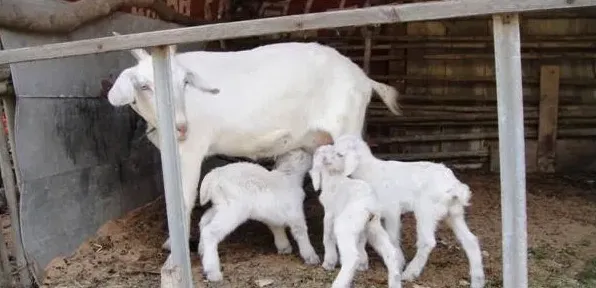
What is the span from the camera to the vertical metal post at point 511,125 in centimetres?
258

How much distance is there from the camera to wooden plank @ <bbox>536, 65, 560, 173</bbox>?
23.1ft

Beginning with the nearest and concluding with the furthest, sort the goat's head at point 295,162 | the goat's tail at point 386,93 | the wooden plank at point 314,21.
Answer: the wooden plank at point 314,21, the goat's head at point 295,162, the goat's tail at point 386,93

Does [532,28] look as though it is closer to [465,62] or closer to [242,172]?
[465,62]

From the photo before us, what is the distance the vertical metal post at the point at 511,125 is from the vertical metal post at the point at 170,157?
133cm

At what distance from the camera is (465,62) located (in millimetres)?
7266

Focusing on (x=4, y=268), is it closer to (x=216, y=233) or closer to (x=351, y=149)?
(x=216, y=233)

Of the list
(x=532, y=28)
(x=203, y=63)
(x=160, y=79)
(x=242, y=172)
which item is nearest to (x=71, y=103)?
(x=203, y=63)

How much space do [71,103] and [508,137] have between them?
9.81ft

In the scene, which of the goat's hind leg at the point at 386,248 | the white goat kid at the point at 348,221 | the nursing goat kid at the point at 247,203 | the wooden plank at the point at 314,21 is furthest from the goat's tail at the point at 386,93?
the wooden plank at the point at 314,21

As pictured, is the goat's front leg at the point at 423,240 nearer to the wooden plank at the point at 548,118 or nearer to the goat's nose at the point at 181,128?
the goat's nose at the point at 181,128

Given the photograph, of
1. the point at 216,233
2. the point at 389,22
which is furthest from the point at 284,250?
the point at 389,22

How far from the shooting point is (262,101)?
4754mm

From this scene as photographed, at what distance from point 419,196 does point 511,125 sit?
1287mm

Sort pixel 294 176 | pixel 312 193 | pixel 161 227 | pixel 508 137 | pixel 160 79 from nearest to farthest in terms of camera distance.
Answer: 1. pixel 508 137
2. pixel 160 79
3. pixel 294 176
4. pixel 161 227
5. pixel 312 193
